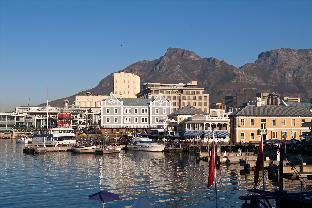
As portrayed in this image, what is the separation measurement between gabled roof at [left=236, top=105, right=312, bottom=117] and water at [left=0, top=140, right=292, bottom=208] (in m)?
24.6

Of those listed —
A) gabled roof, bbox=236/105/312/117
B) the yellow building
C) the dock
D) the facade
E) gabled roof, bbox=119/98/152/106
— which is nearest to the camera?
the yellow building

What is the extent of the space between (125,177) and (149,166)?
1413 cm

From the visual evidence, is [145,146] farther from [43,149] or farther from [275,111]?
[275,111]

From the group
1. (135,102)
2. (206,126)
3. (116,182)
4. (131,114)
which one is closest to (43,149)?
(206,126)

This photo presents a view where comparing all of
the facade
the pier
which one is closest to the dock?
the pier

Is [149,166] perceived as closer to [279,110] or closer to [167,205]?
[167,205]

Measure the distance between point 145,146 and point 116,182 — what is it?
52963 mm

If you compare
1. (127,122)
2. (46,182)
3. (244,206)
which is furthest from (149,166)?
(127,122)

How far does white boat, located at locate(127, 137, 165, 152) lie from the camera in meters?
113

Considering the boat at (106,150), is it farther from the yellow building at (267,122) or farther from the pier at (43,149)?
the yellow building at (267,122)

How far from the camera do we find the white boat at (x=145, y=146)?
370 feet

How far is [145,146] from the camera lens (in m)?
115

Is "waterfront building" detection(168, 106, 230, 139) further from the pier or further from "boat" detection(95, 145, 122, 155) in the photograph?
the pier

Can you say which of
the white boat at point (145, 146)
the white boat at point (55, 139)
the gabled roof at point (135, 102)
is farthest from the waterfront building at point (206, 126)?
the gabled roof at point (135, 102)
